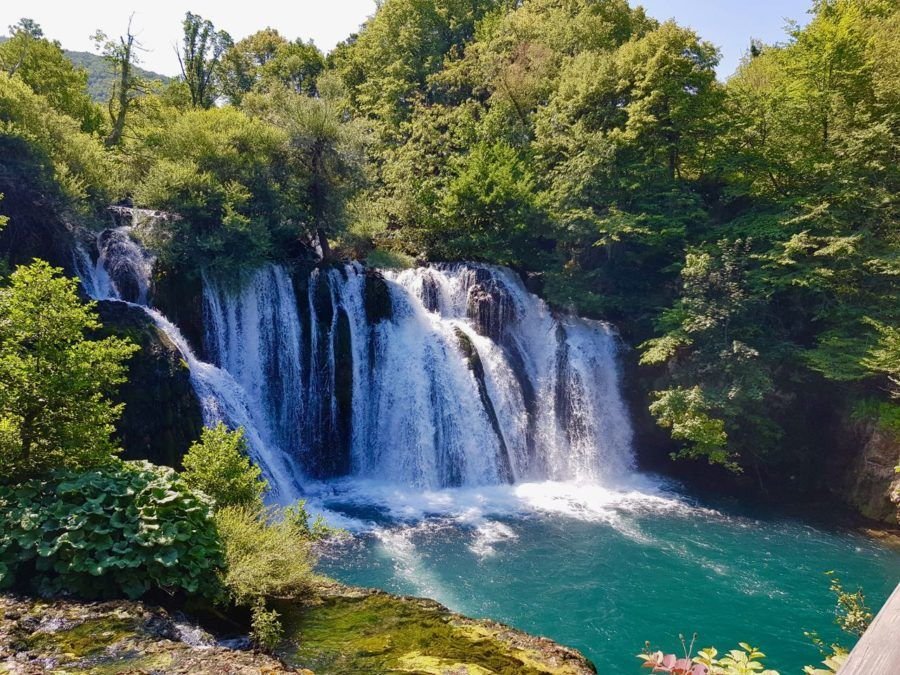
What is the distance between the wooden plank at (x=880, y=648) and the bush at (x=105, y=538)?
6382 mm

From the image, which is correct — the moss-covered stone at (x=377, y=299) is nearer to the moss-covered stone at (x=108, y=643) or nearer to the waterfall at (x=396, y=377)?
the waterfall at (x=396, y=377)

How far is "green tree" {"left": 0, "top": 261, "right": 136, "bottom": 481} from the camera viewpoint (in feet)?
21.7

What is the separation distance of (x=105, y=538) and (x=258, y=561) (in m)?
1.74

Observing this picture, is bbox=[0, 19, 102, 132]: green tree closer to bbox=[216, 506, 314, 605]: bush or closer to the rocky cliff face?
bbox=[216, 506, 314, 605]: bush

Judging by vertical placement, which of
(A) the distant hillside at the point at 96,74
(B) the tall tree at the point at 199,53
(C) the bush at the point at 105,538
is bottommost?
(C) the bush at the point at 105,538

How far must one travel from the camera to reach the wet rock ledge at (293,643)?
4.90 metres

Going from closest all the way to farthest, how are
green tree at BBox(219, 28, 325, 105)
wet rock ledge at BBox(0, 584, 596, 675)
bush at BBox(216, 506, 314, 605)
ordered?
wet rock ledge at BBox(0, 584, 596, 675), bush at BBox(216, 506, 314, 605), green tree at BBox(219, 28, 325, 105)

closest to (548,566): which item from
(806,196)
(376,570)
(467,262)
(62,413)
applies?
(376,570)

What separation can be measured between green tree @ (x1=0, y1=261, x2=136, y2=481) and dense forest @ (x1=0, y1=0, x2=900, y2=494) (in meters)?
10.0

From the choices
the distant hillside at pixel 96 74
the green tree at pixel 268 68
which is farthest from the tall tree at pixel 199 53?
the distant hillside at pixel 96 74

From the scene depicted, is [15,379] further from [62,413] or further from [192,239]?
[192,239]

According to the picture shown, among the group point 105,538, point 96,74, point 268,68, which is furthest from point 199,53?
point 96,74

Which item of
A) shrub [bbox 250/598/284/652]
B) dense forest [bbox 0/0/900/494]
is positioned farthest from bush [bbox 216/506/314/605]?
dense forest [bbox 0/0/900/494]

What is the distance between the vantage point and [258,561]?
671 centimetres
